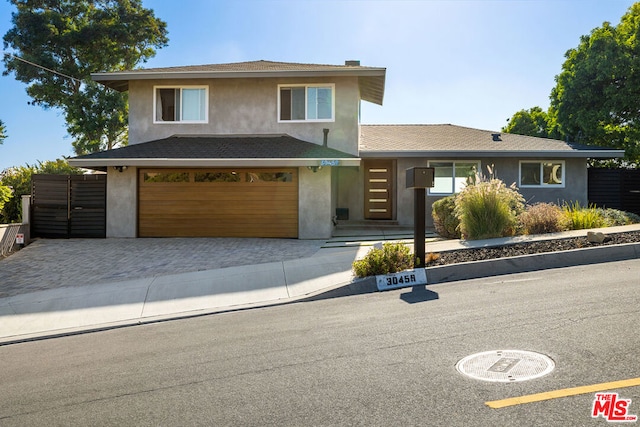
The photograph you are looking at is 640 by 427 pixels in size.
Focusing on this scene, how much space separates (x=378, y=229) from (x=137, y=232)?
808cm

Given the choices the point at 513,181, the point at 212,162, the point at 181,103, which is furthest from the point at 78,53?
the point at 513,181

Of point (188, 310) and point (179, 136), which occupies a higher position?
point (179, 136)

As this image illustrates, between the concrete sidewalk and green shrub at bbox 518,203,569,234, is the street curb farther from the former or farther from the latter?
green shrub at bbox 518,203,569,234

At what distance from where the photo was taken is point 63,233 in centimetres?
1625

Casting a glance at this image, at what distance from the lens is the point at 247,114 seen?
1700 cm

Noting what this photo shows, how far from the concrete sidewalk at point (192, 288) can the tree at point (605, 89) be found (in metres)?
13.8

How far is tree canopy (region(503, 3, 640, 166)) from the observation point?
22.5 m

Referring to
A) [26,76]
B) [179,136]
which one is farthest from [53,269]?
[26,76]

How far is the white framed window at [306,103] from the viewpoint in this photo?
1675 centimetres

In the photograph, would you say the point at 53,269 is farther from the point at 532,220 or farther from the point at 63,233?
the point at 532,220

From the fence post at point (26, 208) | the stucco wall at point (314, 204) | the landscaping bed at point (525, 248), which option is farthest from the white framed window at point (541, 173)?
the fence post at point (26, 208)

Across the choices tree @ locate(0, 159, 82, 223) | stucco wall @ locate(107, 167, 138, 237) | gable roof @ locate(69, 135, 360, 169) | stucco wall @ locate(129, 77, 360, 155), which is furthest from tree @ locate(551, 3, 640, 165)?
tree @ locate(0, 159, 82, 223)

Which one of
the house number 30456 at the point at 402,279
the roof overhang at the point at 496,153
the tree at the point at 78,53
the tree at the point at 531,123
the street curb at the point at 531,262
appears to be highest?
the tree at the point at 78,53

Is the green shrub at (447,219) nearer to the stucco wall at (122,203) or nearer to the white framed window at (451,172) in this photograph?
the white framed window at (451,172)
